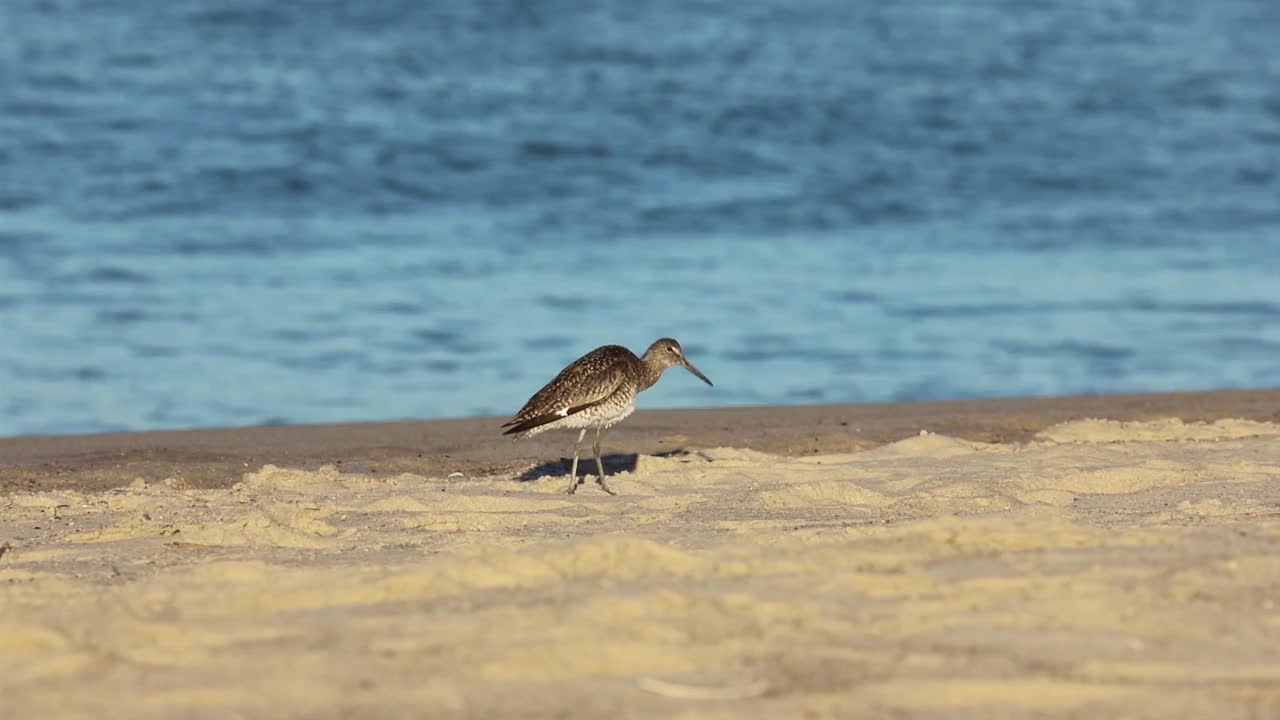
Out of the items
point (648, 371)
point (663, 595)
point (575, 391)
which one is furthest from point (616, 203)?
point (663, 595)

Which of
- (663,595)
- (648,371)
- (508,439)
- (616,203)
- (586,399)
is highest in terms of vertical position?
(616,203)

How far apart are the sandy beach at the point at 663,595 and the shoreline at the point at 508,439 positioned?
0.55m

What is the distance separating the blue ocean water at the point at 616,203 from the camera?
14.8 metres

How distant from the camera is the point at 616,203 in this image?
75.9 ft

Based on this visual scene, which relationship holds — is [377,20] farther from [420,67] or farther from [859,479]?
[859,479]

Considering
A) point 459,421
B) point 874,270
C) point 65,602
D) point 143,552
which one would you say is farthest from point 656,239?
point 65,602

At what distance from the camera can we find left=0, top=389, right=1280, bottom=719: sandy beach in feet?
15.0

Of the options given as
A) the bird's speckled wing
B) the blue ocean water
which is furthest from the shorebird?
the blue ocean water

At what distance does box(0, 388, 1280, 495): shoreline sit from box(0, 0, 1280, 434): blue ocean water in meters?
1.38

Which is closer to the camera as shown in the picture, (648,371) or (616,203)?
(648,371)

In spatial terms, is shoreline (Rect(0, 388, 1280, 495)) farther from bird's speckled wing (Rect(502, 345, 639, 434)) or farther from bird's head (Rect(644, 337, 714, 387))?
bird's speckled wing (Rect(502, 345, 639, 434))

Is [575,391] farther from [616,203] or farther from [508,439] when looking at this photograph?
[616,203]

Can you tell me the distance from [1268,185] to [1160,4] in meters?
20.8

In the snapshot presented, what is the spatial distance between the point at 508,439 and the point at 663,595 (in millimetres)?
5923
